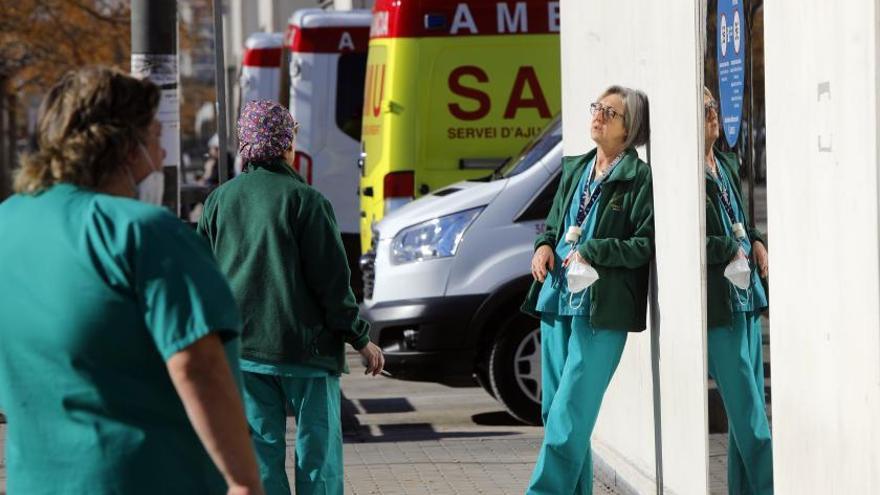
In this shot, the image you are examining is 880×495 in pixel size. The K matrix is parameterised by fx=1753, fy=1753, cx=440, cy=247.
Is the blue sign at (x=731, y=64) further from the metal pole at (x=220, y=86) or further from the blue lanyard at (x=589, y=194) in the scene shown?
the metal pole at (x=220, y=86)

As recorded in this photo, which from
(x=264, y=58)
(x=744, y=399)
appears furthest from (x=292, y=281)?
(x=264, y=58)

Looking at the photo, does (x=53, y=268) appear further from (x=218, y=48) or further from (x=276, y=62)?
(x=276, y=62)

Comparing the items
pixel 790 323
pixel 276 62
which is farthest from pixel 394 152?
pixel 276 62

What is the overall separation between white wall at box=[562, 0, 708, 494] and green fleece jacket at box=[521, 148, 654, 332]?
6cm

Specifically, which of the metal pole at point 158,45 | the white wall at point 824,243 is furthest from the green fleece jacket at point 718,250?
the metal pole at point 158,45

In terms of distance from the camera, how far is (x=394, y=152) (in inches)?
456

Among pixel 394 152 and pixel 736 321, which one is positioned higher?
pixel 394 152

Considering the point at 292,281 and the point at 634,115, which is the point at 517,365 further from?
the point at 292,281

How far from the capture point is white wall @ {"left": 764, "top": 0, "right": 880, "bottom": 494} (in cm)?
430

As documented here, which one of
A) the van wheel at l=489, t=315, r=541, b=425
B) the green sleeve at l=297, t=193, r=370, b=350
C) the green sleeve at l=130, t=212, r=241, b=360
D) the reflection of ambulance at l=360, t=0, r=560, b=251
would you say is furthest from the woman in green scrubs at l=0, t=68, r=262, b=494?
the reflection of ambulance at l=360, t=0, r=560, b=251

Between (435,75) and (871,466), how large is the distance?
7.47 m

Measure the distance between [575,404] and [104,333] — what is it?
344cm

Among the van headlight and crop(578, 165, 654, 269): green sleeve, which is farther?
the van headlight

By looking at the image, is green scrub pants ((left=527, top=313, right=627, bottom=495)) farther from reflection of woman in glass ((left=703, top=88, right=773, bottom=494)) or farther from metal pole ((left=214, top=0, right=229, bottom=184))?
metal pole ((left=214, top=0, right=229, bottom=184))
